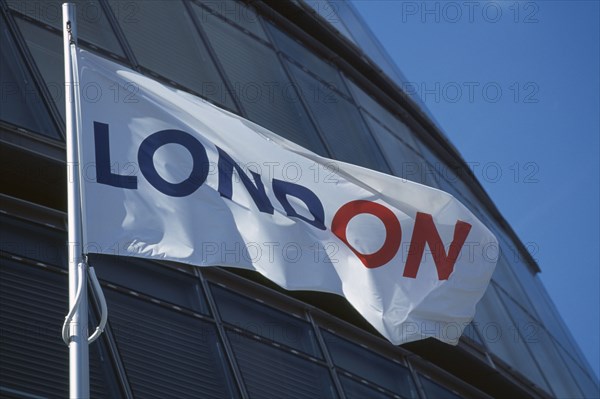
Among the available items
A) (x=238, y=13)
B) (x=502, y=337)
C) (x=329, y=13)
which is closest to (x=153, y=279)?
(x=238, y=13)

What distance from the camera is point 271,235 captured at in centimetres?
800

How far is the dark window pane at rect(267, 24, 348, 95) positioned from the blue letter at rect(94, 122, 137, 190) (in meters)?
9.11

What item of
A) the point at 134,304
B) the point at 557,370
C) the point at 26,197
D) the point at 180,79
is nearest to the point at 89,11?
the point at 180,79

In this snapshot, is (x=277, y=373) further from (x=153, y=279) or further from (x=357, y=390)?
(x=153, y=279)

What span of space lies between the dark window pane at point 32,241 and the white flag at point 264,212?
7.02ft

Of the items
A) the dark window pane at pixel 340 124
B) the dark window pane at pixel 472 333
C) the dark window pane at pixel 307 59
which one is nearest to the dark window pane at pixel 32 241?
the dark window pane at pixel 340 124

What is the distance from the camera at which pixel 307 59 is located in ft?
56.9

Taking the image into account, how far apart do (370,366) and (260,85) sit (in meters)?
4.07

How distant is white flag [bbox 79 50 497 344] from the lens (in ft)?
24.6

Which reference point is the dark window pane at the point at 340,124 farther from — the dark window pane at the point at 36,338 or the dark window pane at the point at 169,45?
the dark window pane at the point at 36,338

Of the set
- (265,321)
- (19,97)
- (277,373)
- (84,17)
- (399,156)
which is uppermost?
(399,156)

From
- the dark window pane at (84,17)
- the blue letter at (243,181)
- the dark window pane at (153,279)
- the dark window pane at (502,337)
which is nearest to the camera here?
the blue letter at (243,181)

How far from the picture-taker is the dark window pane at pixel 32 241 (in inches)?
374

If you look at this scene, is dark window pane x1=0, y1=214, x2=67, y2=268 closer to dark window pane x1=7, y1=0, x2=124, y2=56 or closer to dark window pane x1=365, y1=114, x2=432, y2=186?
dark window pane x1=7, y1=0, x2=124, y2=56
